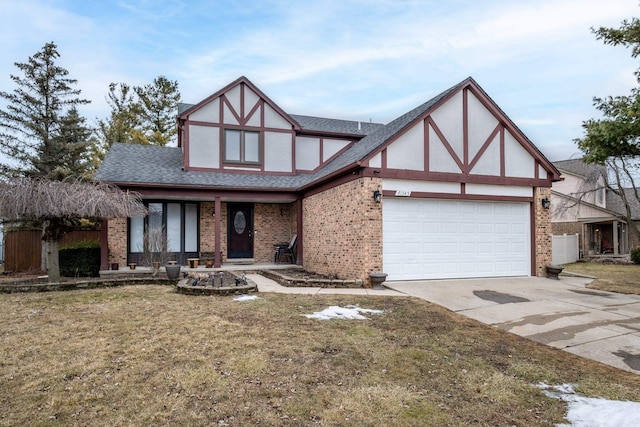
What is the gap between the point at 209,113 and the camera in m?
14.8

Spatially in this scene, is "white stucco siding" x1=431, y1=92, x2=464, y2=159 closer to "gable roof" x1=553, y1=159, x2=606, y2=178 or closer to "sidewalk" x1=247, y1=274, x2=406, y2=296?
"sidewalk" x1=247, y1=274, x2=406, y2=296

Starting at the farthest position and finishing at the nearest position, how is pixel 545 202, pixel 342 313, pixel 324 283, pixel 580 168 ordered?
1. pixel 580 168
2. pixel 545 202
3. pixel 324 283
4. pixel 342 313

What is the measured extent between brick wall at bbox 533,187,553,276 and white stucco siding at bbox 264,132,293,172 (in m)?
8.84

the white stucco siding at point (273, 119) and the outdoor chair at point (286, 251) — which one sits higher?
the white stucco siding at point (273, 119)

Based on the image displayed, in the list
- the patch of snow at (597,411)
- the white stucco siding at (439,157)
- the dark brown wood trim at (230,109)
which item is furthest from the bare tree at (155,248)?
the patch of snow at (597,411)

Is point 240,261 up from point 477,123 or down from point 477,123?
down

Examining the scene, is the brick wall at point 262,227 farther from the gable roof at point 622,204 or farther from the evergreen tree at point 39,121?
the gable roof at point 622,204

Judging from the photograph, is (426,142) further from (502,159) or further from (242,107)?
(242,107)

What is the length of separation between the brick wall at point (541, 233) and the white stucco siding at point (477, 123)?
2370mm

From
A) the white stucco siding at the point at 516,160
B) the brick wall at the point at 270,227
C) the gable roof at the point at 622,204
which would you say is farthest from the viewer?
the gable roof at the point at 622,204

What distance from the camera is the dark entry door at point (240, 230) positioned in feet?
49.5

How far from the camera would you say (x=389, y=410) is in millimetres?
3398

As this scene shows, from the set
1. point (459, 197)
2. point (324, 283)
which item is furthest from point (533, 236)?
point (324, 283)

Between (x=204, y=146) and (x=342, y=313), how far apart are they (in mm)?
10142
